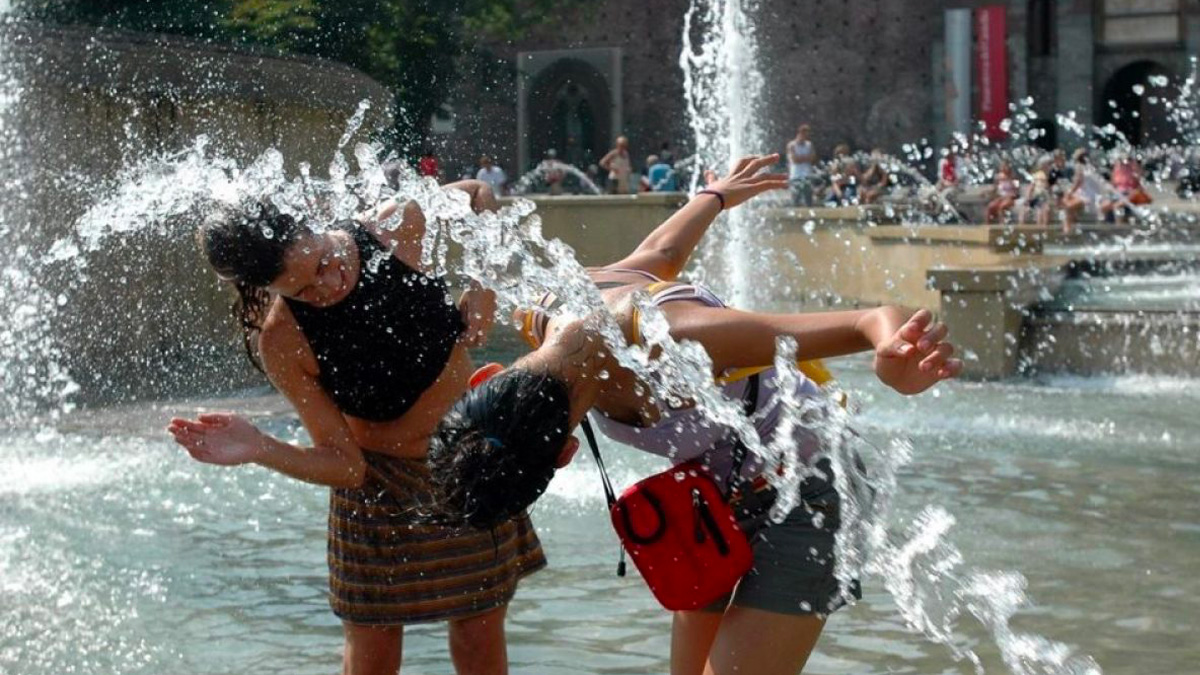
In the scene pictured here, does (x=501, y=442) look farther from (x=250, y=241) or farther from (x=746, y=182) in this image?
(x=746, y=182)

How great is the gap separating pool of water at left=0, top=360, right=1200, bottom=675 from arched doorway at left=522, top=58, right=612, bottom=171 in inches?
1253

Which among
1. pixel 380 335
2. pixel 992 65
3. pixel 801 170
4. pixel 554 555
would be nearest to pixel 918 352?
pixel 380 335

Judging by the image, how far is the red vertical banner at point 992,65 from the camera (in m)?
37.1

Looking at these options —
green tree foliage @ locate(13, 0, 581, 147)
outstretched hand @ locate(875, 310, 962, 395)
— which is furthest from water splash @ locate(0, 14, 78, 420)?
outstretched hand @ locate(875, 310, 962, 395)

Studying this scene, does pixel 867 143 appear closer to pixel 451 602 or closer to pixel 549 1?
pixel 549 1

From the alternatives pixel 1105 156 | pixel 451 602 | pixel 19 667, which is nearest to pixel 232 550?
pixel 19 667

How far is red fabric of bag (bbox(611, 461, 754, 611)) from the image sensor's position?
10.1 ft

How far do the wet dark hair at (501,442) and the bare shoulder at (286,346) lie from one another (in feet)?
2.07

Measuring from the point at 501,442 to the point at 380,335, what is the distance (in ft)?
2.39

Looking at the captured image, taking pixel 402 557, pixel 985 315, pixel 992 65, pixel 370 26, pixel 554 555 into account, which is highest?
pixel 370 26

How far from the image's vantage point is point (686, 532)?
10.2ft

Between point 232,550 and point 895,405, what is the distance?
4.48 meters

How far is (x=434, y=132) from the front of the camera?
34094 millimetres

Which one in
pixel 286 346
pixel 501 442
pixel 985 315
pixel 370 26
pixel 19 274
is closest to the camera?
pixel 501 442
